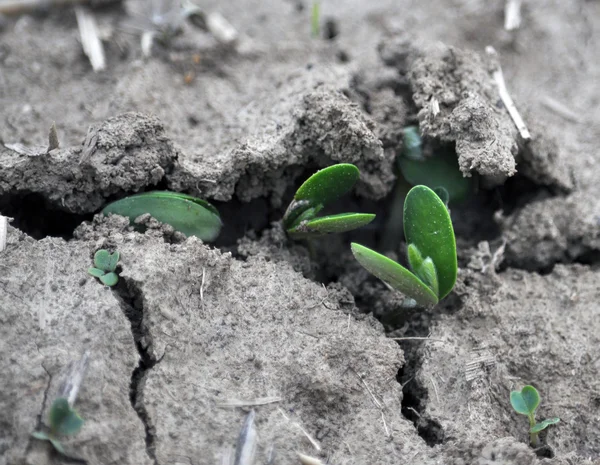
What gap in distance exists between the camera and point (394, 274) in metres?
1.55

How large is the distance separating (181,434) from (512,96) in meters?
1.38

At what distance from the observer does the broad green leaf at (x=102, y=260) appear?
1510 millimetres

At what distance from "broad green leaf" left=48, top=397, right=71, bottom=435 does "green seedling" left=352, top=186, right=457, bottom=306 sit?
2.33ft

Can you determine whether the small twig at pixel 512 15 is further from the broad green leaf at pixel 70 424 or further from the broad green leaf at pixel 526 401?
the broad green leaf at pixel 70 424

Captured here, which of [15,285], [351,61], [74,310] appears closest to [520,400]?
[74,310]

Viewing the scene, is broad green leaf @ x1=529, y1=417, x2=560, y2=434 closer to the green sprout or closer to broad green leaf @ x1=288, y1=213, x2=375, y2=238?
broad green leaf @ x1=288, y1=213, x2=375, y2=238

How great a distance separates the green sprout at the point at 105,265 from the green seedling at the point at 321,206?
→ 465 millimetres

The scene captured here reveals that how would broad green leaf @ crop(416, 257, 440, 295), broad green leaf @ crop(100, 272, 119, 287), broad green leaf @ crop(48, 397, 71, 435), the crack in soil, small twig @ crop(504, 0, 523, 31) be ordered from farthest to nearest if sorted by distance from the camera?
1. small twig @ crop(504, 0, 523, 31)
2. broad green leaf @ crop(416, 257, 440, 295)
3. broad green leaf @ crop(100, 272, 119, 287)
4. the crack in soil
5. broad green leaf @ crop(48, 397, 71, 435)

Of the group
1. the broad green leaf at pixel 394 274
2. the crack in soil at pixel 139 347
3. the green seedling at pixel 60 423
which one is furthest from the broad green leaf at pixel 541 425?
the green seedling at pixel 60 423

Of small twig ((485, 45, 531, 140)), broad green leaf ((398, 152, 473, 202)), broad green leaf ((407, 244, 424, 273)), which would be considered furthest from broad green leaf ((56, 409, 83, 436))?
small twig ((485, 45, 531, 140))

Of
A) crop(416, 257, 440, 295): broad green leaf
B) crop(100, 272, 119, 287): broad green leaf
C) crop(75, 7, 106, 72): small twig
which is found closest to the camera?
crop(100, 272, 119, 287): broad green leaf

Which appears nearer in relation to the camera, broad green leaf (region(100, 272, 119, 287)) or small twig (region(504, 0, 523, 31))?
broad green leaf (region(100, 272, 119, 287))

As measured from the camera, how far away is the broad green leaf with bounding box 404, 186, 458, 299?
157cm

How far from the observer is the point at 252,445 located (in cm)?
135
